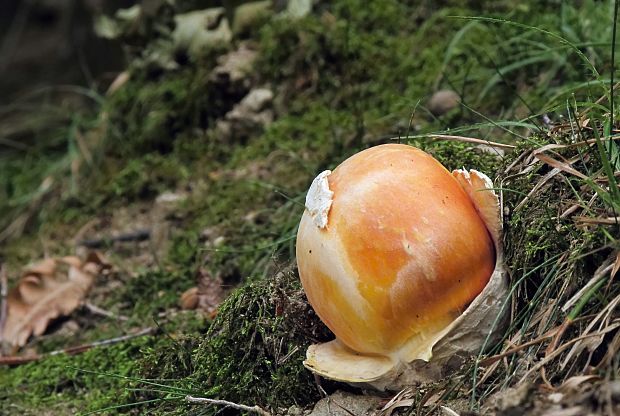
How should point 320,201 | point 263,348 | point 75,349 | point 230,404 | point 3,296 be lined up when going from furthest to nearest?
point 3,296
point 75,349
point 263,348
point 230,404
point 320,201

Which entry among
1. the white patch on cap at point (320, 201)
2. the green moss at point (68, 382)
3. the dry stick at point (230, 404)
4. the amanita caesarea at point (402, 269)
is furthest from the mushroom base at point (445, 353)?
the green moss at point (68, 382)

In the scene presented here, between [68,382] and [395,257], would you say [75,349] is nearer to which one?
[68,382]

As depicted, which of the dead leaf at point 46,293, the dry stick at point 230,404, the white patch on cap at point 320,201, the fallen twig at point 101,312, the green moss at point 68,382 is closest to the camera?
the white patch on cap at point 320,201

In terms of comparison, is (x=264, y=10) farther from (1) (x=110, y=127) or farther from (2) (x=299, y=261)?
(2) (x=299, y=261)

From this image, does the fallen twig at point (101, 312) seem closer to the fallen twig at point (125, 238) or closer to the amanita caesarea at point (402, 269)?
the fallen twig at point (125, 238)

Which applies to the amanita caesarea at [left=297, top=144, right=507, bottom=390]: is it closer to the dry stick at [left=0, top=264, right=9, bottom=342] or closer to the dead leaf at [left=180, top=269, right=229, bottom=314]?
the dead leaf at [left=180, top=269, right=229, bottom=314]

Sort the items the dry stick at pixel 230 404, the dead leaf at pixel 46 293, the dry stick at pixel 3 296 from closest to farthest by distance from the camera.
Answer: the dry stick at pixel 230 404 → the dead leaf at pixel 46 293 → the dry stick at pixel 3 296

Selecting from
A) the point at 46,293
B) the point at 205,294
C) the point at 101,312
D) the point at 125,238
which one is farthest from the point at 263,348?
the point at 125,238
